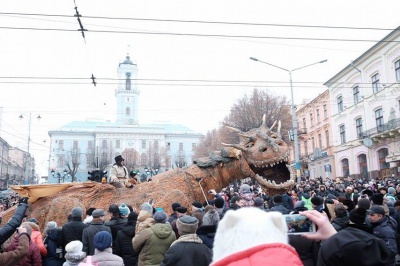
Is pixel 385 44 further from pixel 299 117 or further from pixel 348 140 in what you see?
pixel 299 117

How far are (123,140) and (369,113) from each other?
63045mm

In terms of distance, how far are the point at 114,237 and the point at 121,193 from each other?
264 centimetres

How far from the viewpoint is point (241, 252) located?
4.81 feet

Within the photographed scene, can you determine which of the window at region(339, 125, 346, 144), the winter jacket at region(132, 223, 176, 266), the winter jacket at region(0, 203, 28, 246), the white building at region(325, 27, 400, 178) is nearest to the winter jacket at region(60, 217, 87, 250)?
the winter jacket at region(132, 223, 176, 266)

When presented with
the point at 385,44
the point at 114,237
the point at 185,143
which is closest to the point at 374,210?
the point at 114,237

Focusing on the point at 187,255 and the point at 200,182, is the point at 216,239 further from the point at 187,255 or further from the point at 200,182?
the point at 200,182

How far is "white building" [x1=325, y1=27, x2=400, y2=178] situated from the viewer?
1136 inches

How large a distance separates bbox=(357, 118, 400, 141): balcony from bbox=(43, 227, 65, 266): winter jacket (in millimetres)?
28533

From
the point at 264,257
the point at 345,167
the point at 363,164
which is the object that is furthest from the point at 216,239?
the point at 345,167

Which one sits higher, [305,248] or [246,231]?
[246,231]

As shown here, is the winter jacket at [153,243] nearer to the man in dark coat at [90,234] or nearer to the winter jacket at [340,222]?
the man in dark coat at [90,234]

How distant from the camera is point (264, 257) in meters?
1.42

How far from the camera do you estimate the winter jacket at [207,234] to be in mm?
4219

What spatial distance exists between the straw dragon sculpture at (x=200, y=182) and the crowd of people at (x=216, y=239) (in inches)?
19.4
